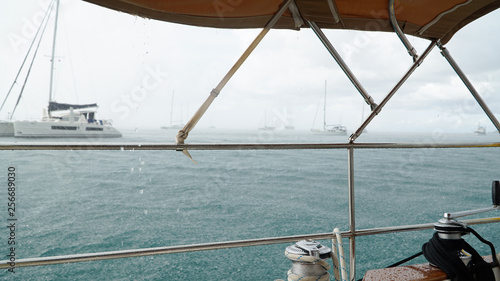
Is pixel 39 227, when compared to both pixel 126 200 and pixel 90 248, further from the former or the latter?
pixel 126 200

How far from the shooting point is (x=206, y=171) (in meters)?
29.2

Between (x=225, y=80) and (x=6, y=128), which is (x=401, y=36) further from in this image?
(x=6, y=128)

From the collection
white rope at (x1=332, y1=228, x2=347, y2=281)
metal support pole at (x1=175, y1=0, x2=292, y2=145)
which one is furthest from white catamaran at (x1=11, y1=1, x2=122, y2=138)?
white rope at (x1=332, y1=228, x2=347, y2=281)

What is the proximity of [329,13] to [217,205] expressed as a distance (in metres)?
18.8

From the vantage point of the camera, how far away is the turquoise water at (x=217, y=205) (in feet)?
35.2

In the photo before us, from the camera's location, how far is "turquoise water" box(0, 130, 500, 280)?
1074cm

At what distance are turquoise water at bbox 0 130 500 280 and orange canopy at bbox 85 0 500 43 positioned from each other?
8.57 m

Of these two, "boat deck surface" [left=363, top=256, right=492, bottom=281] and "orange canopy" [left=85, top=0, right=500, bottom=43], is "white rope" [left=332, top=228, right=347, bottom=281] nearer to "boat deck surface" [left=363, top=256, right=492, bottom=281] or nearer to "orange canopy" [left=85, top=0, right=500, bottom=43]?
"boat deck surface" [left=363, top=256, right=492, bottom=281]

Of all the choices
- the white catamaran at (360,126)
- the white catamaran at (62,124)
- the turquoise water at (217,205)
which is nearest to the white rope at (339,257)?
the white catamaran at (360,126)

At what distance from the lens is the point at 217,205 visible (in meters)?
19.4

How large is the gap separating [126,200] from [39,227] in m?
6.31

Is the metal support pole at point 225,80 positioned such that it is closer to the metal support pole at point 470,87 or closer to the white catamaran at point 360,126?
the white catamaran at point 360,126

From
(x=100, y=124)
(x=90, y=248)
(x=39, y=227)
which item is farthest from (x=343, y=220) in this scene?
(x=100, y=124)

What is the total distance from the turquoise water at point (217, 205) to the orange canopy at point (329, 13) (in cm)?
857
